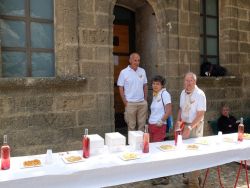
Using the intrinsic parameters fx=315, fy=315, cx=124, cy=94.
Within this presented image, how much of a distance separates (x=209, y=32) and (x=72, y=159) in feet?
17.6

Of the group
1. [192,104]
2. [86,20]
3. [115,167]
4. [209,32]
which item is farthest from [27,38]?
[209,32]

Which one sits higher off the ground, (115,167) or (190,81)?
(190,81)

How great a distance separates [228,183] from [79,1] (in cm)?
368

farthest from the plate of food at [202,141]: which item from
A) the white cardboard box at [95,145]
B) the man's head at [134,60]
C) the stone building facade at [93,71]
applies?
the stone building facade at [93,71]

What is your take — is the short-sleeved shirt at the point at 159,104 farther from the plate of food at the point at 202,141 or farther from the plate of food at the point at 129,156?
the plate of food at the point at 129,156

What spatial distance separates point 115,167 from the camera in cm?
279

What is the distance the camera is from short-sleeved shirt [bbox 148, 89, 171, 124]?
4309 millimetres

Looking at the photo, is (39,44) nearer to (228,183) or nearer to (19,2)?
(19,2)

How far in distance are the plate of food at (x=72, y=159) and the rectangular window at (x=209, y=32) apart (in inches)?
191

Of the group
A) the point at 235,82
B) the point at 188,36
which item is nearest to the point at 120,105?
the point at 188,36

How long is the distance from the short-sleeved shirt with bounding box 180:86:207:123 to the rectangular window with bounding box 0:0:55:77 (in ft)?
7.55

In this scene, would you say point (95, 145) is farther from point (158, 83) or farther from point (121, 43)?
point (121, 43)

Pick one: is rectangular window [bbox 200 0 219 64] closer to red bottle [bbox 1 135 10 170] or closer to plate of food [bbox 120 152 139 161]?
plate of food [bbox 120 152 139 161]

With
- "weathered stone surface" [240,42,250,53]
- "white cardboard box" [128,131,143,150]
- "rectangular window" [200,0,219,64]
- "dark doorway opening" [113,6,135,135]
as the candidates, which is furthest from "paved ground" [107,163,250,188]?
"weathered stone surface" [240,42,250,53]
